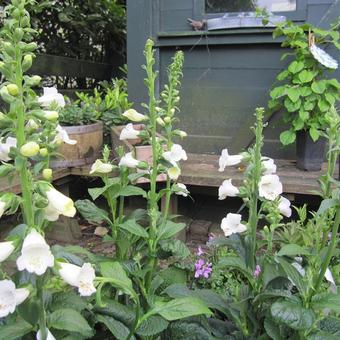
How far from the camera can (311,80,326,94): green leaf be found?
2.69m

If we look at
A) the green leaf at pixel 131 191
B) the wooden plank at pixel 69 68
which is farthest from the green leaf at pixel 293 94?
the wooden plank at pixel 69 68

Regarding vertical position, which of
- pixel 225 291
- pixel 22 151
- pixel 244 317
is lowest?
pixel 225 291

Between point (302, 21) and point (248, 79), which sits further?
point (248, 79)

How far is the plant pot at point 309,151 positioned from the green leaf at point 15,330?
2.29m

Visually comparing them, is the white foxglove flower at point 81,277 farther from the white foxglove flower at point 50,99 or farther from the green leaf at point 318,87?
the green leaf at point 318,87

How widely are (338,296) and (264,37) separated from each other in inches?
96.4

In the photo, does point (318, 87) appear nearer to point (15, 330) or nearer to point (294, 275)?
point (294, 275)

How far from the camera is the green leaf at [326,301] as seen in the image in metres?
1.09

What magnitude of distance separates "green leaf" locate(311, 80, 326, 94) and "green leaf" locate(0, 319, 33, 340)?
2.25 m

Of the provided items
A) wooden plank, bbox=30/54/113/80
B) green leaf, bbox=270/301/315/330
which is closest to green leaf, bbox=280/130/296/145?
green leaf, bbox=270/301/315/330

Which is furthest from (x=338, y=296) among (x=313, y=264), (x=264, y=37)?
(x=264, y=37)

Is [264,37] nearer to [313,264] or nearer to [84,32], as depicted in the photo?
[313,264]

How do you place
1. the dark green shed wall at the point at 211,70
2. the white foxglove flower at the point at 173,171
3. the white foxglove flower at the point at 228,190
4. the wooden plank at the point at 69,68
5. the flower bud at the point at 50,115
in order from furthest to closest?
the wooden plank at the point at 69,68 → the dark green shed wall at the point at 211,70 → the white foxglove flower at the point at 173,171 → the white foxglove flower at the point at 228,190 → the flower bud at the point at 50,115

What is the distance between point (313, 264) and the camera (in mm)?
1219
